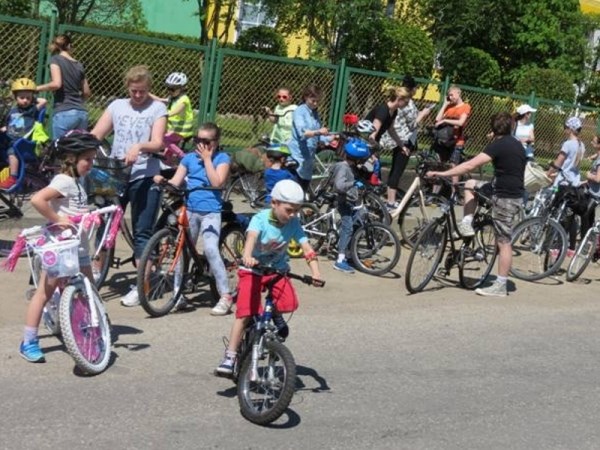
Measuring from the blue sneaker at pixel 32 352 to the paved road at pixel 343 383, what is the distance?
75 mm

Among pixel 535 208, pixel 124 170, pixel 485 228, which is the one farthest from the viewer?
pixel 535 208

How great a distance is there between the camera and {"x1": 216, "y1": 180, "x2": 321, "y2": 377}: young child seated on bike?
18.7ft

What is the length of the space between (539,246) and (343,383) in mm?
4966

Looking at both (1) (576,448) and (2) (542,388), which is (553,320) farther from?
(1) (576,448)

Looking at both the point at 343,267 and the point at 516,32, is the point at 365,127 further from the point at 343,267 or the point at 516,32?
the point at 516,32

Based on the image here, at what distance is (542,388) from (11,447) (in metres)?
3.73

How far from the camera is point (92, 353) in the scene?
6.14 metres

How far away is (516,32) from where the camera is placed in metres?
28.2

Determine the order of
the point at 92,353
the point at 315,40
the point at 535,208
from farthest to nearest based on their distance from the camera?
the point at 315,40 → the point at 535,208 → the point at 92,353

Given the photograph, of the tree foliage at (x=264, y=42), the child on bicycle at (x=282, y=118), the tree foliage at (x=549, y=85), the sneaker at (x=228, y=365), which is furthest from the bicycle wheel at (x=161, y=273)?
the tree foliage at (x=549, y=85)

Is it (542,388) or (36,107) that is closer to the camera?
(542,388)

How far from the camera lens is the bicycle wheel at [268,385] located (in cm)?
533

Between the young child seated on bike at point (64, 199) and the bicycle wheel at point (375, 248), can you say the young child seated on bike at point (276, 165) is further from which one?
the young child seated on bike at point (64, 199)

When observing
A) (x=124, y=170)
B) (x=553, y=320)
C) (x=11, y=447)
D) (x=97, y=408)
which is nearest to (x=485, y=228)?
(x=553, y=320)
